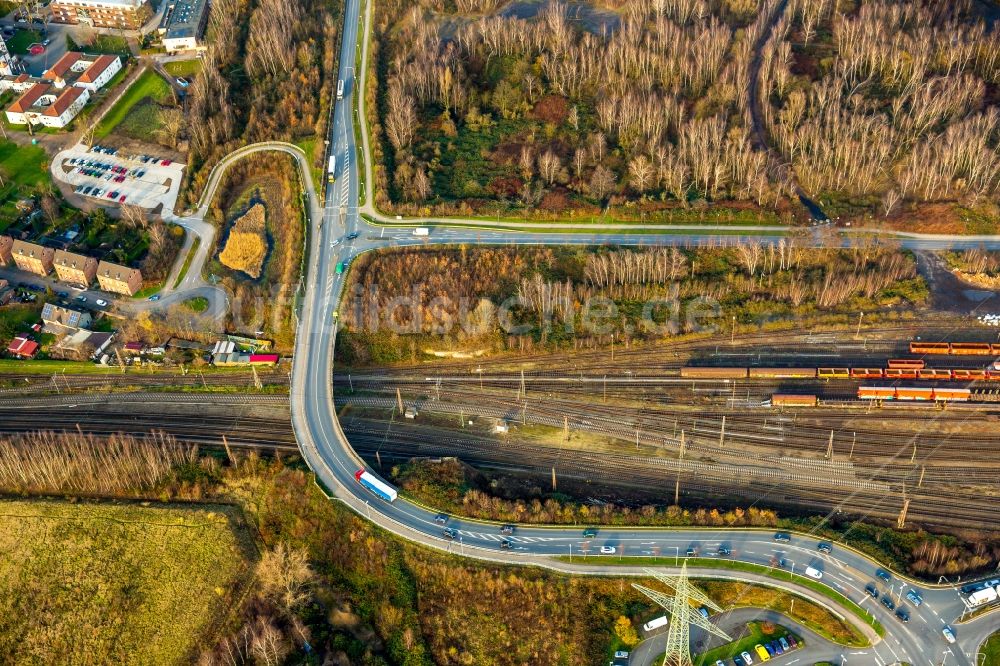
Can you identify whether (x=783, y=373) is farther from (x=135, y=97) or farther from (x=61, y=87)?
(x=61, y=87)

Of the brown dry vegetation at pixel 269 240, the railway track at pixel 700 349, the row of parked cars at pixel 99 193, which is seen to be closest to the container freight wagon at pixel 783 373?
the railway track at pixel 700 349

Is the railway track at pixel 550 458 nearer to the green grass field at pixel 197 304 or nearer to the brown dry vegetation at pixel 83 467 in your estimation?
the brown dry vegetation at pixel 83 467

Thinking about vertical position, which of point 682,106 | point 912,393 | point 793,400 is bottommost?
→ point 793,400

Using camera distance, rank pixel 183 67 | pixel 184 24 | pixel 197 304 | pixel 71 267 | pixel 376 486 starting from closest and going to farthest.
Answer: pixel 376 486 < pixel 197 304 < pixel 71 267 < pixel 183 67 < pixel 184 24

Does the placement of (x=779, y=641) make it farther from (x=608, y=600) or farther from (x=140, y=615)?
(x=140, y=615)

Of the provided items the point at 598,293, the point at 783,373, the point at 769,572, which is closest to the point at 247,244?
the point at 598,293

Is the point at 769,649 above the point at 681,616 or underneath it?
underneath
